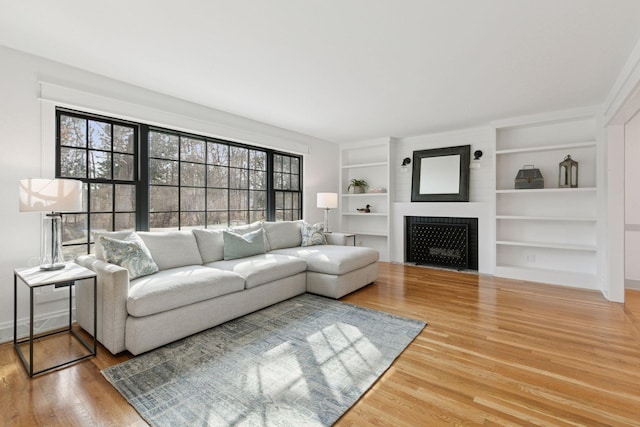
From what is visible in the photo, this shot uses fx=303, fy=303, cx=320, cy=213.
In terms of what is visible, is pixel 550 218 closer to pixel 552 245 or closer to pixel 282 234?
pixel 552 245

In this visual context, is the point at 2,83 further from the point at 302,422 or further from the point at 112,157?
the point at 302,422

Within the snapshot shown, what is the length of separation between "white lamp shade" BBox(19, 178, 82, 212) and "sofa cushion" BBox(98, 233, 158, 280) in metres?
0.40

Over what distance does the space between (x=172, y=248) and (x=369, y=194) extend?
12.8 ft

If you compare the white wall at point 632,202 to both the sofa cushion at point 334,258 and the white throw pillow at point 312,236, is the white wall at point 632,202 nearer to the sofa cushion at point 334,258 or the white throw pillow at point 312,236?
the sofa cushion at point 334,258

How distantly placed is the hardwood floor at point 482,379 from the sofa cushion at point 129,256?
0.65 m

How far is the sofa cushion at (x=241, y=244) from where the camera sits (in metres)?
3.62

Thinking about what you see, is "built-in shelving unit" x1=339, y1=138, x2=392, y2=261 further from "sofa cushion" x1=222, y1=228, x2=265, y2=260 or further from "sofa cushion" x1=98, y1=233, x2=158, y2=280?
"sofa cushion" x1=98, y1=233, x2=158, y2=280

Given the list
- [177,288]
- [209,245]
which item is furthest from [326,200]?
[177,288]

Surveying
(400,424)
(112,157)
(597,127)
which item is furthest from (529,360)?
(112,157)

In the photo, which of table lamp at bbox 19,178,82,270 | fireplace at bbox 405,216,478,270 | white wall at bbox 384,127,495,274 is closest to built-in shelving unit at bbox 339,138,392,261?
white wall at bbox 384,127,495,274

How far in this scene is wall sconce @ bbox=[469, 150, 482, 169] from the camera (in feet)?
16.6

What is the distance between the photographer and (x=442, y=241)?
5.39 m

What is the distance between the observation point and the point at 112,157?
10.5 feet

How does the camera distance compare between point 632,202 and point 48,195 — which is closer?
point 48,195
